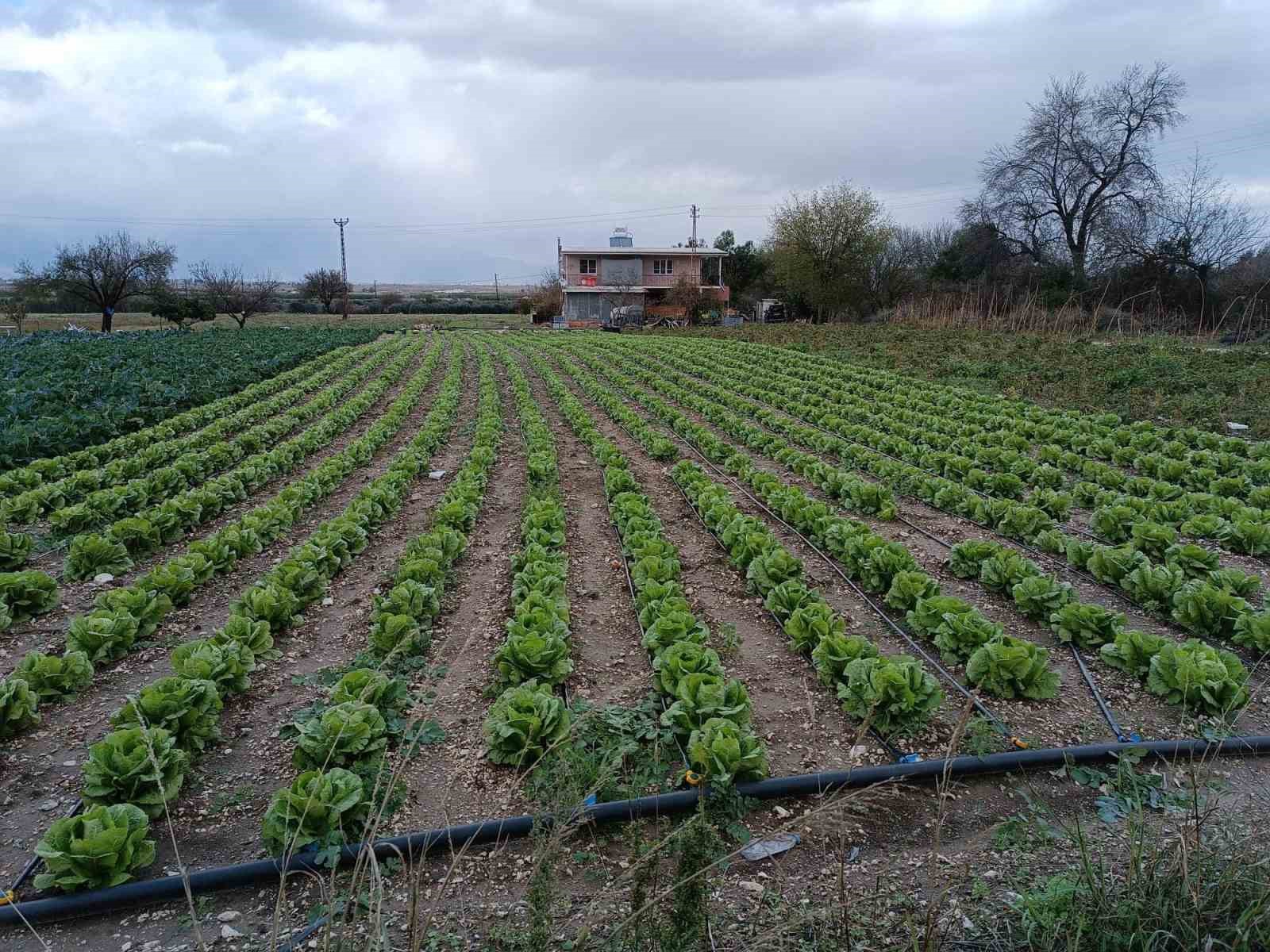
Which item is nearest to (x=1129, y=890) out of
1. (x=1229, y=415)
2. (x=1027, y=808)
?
(x=1027, y=808)

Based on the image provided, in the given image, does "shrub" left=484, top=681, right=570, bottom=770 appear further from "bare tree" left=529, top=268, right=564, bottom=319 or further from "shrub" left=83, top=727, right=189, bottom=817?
"bare tree" left=529, top=268, right=564, bottom=319

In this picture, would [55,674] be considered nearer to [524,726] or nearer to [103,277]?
[524,726]

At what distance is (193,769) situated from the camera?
4.14 m

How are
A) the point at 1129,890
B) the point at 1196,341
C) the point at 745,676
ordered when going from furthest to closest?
1. the point at 1196,341
2. the point at 745,676
3. the point at 1129,890

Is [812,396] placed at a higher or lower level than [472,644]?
higher

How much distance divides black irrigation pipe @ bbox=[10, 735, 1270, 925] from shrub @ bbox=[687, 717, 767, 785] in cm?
9

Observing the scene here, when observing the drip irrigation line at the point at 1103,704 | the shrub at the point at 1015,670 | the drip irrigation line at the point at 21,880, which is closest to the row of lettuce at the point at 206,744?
the drip irrigation line at the point at 21,880

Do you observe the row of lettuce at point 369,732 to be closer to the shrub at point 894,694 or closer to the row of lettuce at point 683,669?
the row of lettuce at point 683,669

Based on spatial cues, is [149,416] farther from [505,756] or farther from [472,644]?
[505,756]

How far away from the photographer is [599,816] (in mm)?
3672

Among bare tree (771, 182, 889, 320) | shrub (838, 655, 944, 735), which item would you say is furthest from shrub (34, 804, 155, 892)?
bare tree (771, 182, 889, 320)

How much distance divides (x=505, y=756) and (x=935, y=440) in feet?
32.3

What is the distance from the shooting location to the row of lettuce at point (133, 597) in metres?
4.60

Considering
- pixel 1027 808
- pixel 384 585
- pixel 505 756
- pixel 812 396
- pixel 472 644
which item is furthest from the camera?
pixel 812 396
